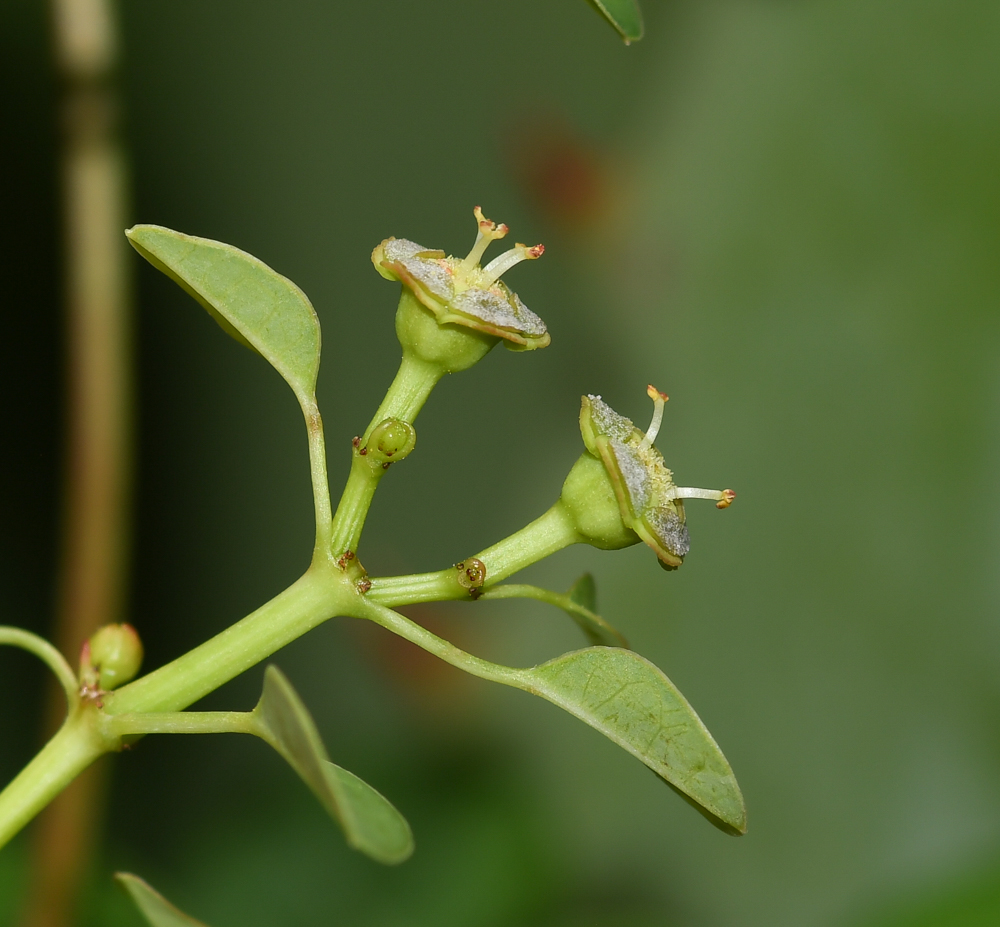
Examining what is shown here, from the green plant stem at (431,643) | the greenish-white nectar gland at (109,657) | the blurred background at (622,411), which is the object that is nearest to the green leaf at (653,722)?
the green plant stem at (431,643)

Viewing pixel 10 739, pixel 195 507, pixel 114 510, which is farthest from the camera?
pixel 195 507

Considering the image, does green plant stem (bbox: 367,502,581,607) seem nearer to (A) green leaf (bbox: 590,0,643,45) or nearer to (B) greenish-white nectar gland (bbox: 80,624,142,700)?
→ (B) greenish-white nectar gland (bbox: 80,624,142,700)

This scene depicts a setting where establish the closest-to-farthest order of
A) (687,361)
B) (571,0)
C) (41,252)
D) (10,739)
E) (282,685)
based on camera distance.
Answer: (282,685)
(41,252)
(10,739)
(571,0)
(687,361)

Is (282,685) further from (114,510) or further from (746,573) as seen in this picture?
(746,573)

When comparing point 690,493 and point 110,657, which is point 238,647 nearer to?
point 110,657

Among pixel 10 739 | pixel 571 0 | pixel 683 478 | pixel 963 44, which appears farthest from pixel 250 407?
pixel 963 44

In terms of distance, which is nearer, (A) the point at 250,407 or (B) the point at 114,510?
(B) the point at 114,510

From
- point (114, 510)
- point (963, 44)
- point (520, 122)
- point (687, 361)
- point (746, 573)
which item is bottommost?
point (746, 573)
